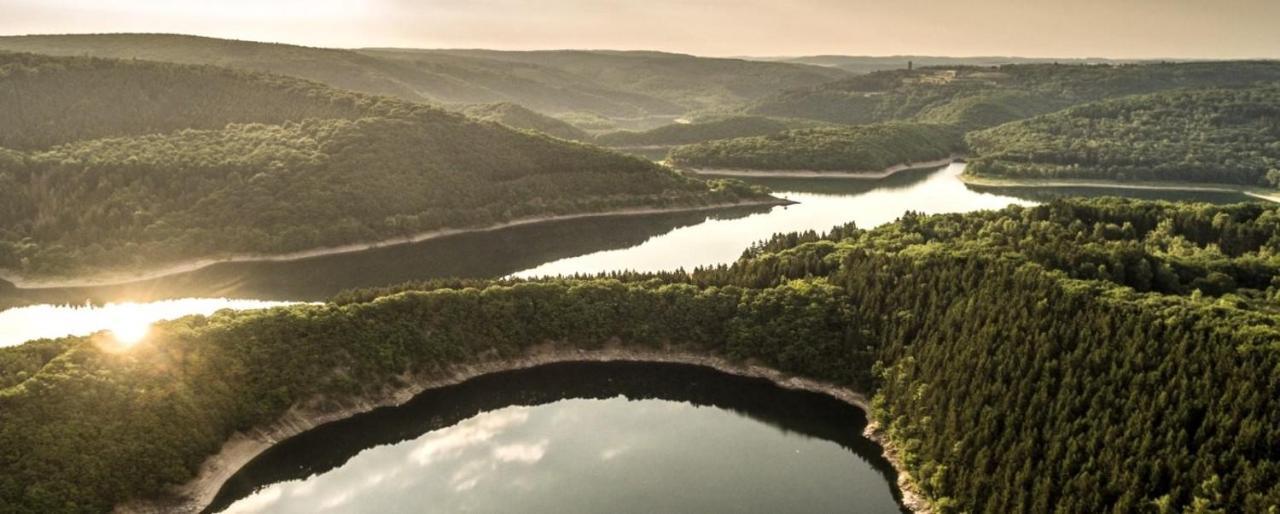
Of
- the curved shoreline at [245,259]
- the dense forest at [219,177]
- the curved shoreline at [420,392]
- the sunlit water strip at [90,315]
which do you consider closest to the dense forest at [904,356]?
the curved shoreline at [420,392]

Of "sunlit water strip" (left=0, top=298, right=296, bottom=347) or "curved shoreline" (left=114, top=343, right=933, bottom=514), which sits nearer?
"curved shoreline" (left=114, top=343, right=933, bottom=514)

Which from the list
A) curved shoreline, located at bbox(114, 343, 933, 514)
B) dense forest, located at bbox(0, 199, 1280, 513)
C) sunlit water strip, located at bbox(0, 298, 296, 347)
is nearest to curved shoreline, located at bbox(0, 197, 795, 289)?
sunlit water strip, located at bbox(0, 298, 296, 347)

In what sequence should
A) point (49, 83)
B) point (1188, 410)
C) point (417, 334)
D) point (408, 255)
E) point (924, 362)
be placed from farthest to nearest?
1. point (49, 83)
2. point (408, 255)
3. point (417, 334)
4. point (924, 362)
5. point (1188, 410)

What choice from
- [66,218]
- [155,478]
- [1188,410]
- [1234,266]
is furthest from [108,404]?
[1234,266]

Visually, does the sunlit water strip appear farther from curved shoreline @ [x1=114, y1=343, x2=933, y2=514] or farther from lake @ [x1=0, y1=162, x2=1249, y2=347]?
curved shoreline @ [x1=114, y1=343, x2=933, y2=514]

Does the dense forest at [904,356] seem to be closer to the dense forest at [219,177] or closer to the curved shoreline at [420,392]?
the curved shoreline at [420,392]

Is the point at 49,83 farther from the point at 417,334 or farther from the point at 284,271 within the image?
the point at 417,334

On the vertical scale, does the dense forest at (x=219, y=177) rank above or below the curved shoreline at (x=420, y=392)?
above
